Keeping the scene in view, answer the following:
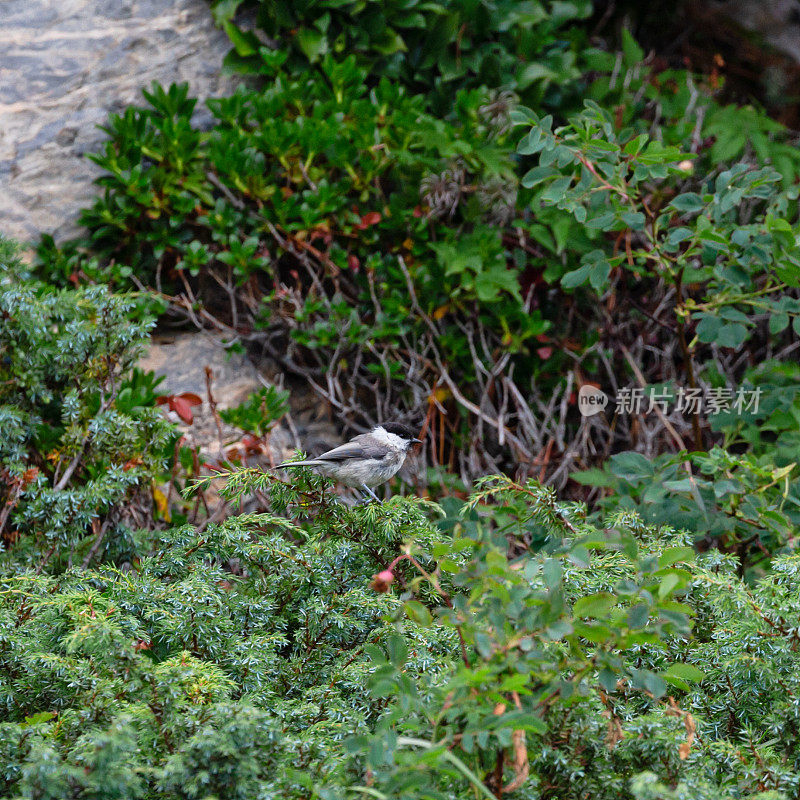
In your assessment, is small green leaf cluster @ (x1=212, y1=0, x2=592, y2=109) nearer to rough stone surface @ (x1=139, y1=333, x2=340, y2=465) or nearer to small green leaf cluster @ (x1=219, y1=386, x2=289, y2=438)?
rough stone surface @ (x1=139, y1=333, x2=340, y2=465)

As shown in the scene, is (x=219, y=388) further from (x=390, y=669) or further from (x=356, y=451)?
(x=390, y=669)

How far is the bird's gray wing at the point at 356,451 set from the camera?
284 cm

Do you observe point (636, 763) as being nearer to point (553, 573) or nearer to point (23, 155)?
point (553, 573)

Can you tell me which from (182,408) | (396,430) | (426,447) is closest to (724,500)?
(396,430)

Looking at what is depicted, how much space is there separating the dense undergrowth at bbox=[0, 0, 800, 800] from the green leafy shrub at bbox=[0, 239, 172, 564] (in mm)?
13

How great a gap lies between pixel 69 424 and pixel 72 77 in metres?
2.13

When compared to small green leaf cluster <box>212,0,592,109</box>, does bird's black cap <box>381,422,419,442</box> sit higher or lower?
lower

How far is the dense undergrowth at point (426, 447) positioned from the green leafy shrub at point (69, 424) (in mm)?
13

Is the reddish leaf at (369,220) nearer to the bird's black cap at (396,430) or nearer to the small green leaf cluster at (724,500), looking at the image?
the bird's black cap at (396,430)

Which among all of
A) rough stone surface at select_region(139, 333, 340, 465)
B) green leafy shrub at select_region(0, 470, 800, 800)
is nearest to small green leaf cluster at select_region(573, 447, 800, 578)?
green leafy shrub at select_region(0, 470, 800, 800)

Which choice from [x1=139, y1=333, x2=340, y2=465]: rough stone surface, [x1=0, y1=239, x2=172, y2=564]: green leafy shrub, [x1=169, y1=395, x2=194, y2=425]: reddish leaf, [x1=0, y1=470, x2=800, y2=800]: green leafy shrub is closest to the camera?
[x1=0, y1=470, x2=800, y2=800]: green leafy shrub

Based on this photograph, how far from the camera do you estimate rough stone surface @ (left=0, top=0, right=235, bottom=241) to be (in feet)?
12.7

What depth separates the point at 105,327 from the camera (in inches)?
110

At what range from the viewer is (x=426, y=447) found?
4.01 m
